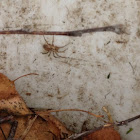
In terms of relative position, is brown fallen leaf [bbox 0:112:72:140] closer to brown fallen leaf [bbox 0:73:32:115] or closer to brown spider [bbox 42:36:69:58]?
brown fallen leaf [bbox 0:73:32:115]

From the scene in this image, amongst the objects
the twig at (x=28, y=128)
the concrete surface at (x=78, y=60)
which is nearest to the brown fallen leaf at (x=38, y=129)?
the twig at (x=28, y=128)

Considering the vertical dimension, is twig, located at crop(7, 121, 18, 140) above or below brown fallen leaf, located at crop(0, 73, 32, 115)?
below

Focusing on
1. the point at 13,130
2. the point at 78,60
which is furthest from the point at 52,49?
the point at 13,130

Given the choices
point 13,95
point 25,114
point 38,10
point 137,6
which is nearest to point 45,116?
point 25,114

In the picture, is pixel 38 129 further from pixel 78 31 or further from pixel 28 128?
pixel 78 31

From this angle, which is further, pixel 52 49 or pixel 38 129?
pixel 52 49

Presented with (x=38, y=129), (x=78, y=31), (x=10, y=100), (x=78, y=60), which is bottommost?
(x=38, y=129)

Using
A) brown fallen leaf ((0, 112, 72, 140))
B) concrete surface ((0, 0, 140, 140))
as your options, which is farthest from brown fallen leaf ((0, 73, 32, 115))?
concrete surface ((0, 0, 140, 140))

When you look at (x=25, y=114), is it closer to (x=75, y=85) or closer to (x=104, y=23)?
(x=75, y=85)
